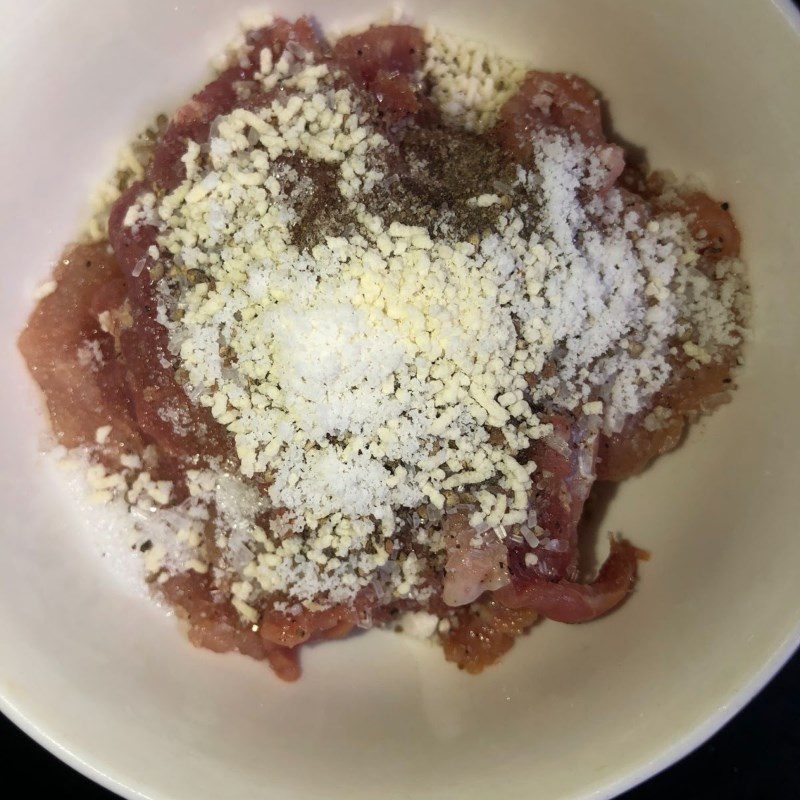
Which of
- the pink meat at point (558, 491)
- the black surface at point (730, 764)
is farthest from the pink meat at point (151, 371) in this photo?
the black surface at point (730, 764)

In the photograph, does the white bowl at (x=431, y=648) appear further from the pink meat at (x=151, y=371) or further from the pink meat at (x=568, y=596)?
the pink meat at (x=151, y=371)

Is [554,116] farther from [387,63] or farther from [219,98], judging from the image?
[219,98]

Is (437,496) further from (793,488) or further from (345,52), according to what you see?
(345,52)

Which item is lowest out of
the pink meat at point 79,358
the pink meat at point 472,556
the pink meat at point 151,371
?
the pink meat at point 79,358

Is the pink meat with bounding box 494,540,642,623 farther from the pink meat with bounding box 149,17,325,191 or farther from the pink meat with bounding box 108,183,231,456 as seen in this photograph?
the pink meat with bounding box 149,17,325,191

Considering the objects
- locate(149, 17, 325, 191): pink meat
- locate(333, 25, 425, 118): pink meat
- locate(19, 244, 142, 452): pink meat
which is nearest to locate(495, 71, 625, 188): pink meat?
locate(333, 25, 425, 118): pink meat

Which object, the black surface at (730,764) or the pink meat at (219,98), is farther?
the black surface at (730,764)
